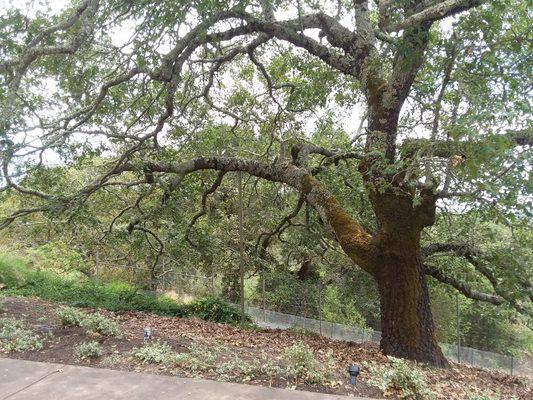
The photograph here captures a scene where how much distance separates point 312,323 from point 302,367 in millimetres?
9739

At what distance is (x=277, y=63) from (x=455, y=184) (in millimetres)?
5636

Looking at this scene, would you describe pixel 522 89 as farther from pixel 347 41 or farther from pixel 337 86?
pixel 337 86

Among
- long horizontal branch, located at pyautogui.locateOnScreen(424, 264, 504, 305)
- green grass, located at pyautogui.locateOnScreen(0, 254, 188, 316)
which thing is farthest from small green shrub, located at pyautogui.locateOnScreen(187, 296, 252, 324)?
long horizontal branch, located at pyautogui.locateOnScreen(424, 264, 504, 305)

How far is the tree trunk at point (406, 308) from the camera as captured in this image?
6109 mm

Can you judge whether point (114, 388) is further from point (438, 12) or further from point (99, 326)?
point (438, 12)

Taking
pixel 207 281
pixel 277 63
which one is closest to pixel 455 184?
pixel 277 63

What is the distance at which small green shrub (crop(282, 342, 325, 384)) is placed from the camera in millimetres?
3330

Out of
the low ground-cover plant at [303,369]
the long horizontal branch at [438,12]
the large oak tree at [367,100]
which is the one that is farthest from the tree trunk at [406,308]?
the low ground-cover plant at [303,369]

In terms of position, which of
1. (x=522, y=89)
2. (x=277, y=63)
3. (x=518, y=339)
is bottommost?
(x=518, y=339)

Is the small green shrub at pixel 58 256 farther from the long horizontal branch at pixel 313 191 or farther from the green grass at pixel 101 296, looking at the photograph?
the long horizontal branch at pixel 313 191

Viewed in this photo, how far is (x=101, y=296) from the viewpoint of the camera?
1038 centimetres

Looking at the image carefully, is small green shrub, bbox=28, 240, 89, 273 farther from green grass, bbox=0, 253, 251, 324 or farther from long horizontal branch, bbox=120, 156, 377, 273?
long horizontal branch, bbox=120, 156, 377, 273

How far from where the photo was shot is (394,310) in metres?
6.23

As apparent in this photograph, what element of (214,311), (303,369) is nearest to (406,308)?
(303,369)
